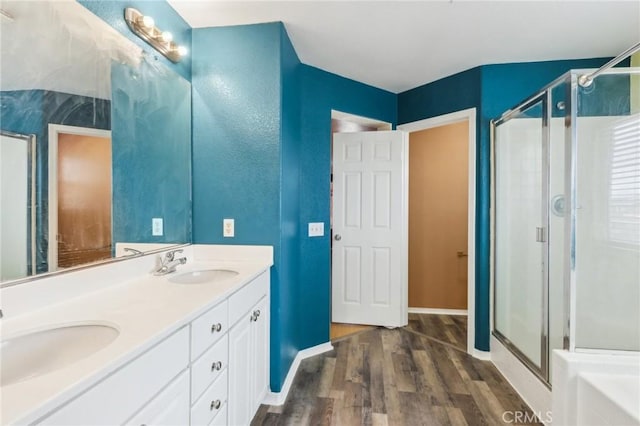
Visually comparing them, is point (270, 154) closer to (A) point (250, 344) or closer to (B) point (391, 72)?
(A) point (250, 344)

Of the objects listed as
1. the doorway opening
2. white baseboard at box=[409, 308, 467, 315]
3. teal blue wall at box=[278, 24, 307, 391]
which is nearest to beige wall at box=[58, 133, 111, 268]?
teal blue wall at box=[278, 24, 307, 391]

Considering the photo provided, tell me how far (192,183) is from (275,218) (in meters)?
0.61

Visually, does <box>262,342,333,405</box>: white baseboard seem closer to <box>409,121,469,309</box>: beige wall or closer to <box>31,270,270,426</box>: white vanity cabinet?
<box>31,270,270,426</box>: white vanity cabinet

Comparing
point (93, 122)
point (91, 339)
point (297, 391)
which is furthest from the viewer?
point (297, 391)

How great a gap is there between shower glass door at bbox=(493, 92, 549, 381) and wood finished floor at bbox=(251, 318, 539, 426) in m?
0.36

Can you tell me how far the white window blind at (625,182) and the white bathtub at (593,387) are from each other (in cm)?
89

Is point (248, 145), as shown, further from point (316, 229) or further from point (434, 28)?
point (434, 28)

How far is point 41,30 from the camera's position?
1.05m

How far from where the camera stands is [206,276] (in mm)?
1688

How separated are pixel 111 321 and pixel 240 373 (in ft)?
2.41

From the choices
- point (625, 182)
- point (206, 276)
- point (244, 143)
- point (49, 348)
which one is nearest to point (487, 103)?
point (625, 182)

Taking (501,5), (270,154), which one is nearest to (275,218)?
(270,154)

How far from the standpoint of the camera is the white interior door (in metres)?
2.94

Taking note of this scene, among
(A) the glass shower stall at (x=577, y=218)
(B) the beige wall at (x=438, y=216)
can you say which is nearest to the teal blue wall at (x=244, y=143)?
(A) the glass shower stall at (x=577, y=218)
